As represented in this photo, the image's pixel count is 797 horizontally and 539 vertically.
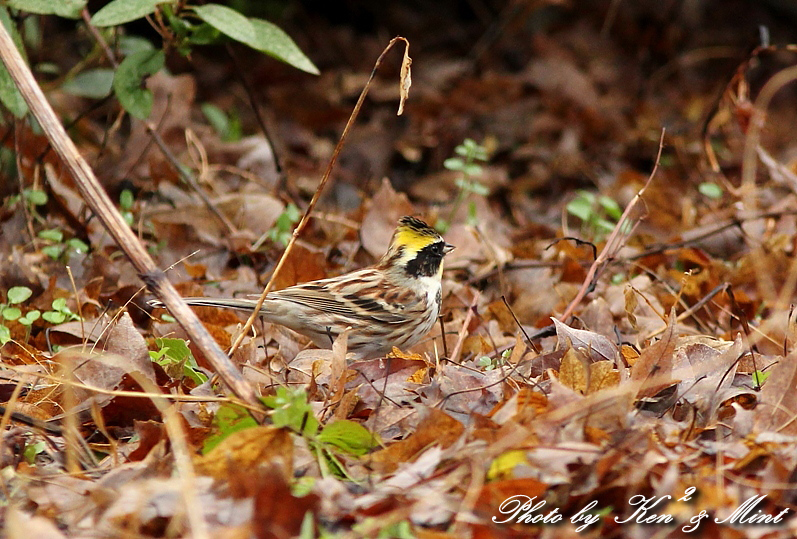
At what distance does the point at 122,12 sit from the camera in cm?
432

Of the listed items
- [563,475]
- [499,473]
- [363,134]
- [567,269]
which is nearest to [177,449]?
[499,473]

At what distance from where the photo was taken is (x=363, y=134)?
8578 millimetres

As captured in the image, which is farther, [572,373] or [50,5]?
[50,5]

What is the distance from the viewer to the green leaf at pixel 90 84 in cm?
615

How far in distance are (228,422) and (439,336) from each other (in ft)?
6.59

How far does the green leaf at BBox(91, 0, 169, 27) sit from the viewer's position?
4.29 metres

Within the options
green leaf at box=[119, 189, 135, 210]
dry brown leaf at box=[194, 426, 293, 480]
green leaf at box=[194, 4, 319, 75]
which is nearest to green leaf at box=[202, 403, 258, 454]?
dry brown leaf at box=[194, 426, 293, 480]

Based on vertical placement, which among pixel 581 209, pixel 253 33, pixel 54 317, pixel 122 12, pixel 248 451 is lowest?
pixel 581 209

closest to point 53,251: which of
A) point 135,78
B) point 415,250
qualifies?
point 135,78

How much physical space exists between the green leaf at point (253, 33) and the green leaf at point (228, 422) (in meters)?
1.97

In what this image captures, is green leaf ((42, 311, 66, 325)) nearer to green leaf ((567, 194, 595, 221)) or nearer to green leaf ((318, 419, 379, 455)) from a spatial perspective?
green leaf ((318, 419, 379, 455))

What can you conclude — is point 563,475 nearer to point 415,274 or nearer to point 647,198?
point 415,274

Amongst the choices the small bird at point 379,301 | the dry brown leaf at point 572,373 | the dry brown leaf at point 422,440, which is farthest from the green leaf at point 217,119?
the dry brown leaf at point 422,440

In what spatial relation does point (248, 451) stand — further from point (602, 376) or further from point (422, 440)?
point (602, 376)
